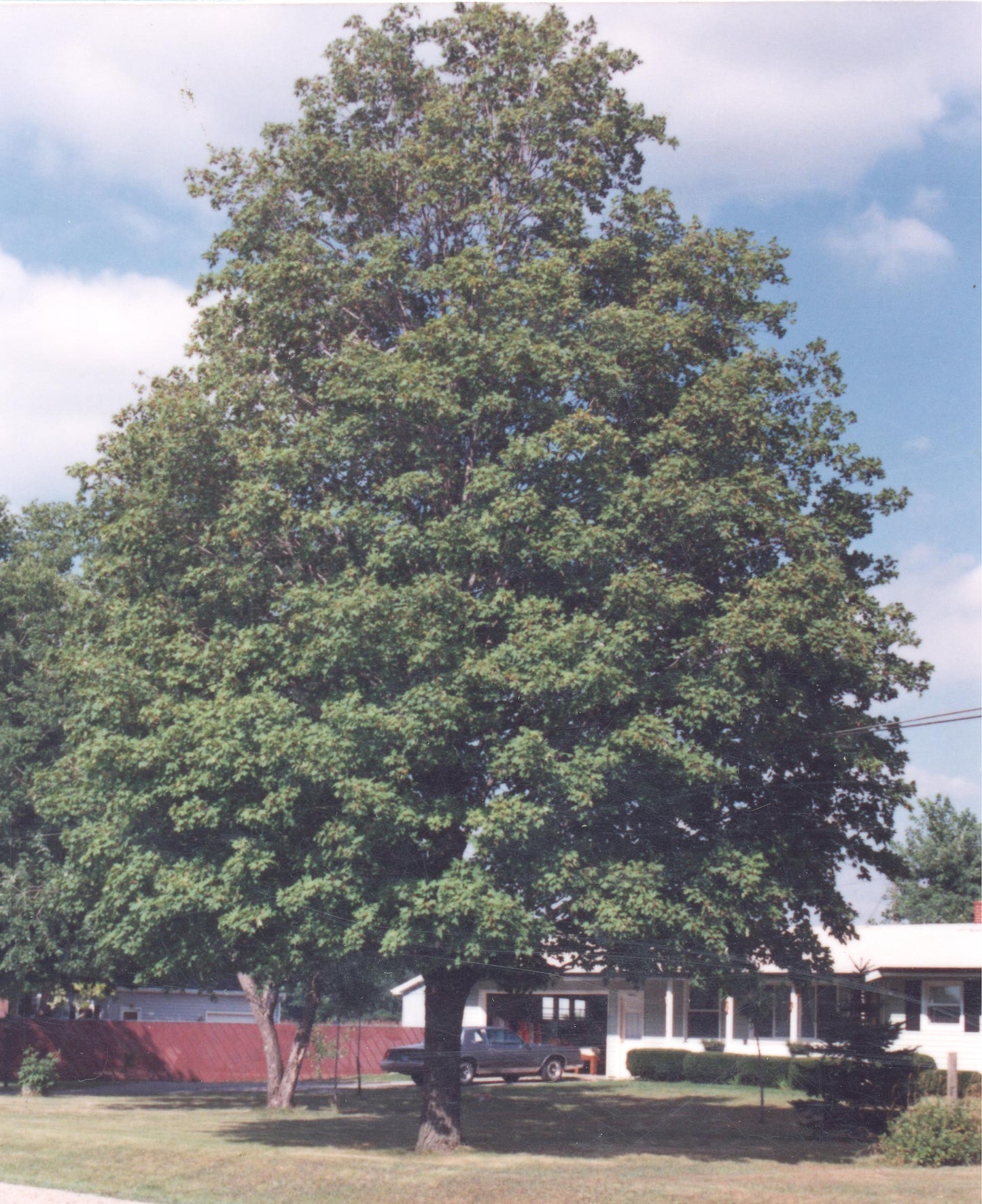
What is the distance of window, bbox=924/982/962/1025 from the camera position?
3300cm

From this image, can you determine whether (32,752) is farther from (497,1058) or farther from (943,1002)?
(943,1002)

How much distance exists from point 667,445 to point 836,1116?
42.0ft

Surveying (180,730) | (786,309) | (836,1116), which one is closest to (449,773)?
(180,730)

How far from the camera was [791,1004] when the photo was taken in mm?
38125

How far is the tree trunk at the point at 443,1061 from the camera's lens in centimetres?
1956

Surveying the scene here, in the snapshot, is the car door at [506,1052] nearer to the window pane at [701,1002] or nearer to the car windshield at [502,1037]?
the car windshield at [502,1037]

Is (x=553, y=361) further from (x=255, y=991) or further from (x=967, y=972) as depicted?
(x=967, y=972)

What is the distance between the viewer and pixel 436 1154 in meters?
19.1

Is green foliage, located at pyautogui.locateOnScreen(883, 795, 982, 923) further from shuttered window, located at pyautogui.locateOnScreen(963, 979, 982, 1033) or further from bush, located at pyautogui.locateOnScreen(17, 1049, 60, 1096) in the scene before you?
bush, located at pyautogui.locateOnScreen(17, 1049, 60, 1096)

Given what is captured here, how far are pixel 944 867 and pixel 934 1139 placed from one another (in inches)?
1644

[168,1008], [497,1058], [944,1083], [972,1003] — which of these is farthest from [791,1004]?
[168,1008]

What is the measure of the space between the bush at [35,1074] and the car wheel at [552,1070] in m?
17.2

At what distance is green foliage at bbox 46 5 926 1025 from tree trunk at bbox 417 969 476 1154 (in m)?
0.67

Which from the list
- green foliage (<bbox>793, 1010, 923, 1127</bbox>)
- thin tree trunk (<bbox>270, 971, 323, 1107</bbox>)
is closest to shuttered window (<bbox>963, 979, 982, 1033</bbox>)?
green foliage (<bbox>793, 1010, 923, 1127</bbox>)
